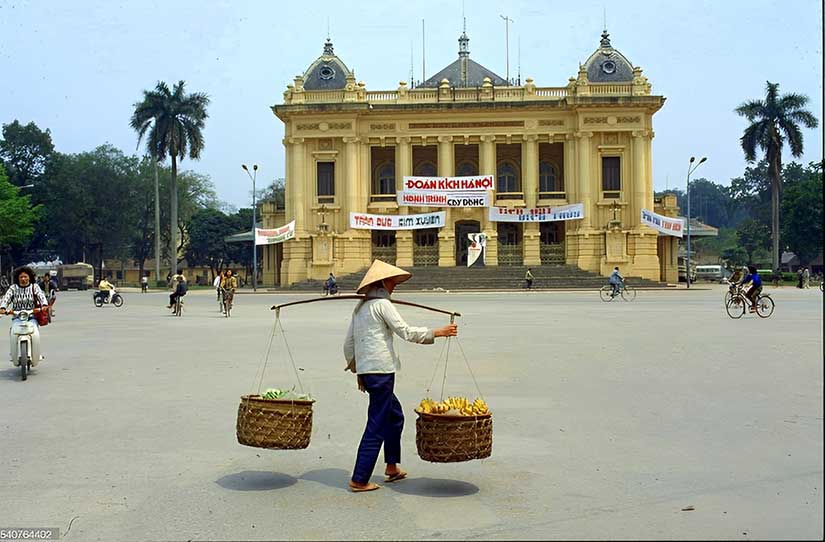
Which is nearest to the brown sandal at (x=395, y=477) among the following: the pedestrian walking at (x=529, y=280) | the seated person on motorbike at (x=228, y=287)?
the seated person on motorbike at (x=228, y=287)

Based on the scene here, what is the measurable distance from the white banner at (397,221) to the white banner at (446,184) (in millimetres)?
1815

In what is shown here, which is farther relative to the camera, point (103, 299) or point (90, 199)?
point (90, 199)

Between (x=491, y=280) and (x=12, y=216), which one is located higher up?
(x=12, y=216)

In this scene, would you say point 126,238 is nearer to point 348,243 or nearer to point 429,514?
point 348,243

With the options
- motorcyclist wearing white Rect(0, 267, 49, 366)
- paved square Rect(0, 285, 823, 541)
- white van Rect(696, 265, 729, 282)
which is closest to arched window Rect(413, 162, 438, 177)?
white van Rect(696, 265, 729, 282)

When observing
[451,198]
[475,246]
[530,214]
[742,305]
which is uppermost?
[451,198]

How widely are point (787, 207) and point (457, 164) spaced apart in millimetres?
27542

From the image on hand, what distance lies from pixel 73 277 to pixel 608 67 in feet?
155

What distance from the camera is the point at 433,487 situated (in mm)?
6148

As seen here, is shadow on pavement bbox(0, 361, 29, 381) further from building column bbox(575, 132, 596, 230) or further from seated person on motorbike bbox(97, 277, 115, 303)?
building column bbox(575, 132, 596, 230)

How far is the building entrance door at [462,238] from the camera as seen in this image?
5688cm

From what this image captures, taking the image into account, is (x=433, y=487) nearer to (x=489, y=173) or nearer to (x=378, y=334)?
(x=378, y=334)

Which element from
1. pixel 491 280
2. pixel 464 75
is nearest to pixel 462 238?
pixel 491 280

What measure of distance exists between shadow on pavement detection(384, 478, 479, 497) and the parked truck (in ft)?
229
